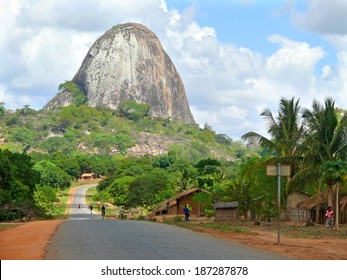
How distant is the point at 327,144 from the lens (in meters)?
38.7

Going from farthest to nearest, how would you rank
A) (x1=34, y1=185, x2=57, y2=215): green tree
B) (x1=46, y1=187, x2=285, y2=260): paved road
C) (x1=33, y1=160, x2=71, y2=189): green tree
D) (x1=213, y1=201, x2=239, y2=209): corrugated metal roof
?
1. (x1=33, y1=160, x2=71, y2=189): green tree
2. (x1=34, y1=185, x2=57, y2=215): green tree
3. (x1=213, y1=201, x2=239, y2=209): corrugated metal roof
4. (x1=46, y1=187, x2=285, y2=260): paved road

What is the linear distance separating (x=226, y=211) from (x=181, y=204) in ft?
88.0

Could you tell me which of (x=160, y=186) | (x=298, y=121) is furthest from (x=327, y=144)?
(x=160, y=186)

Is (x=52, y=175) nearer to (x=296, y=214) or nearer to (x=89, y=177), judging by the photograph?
(x=89, y=177)

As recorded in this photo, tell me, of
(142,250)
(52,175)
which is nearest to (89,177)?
(52,175)

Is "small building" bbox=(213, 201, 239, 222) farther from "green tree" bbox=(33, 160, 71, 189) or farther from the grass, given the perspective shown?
"green tree" bbox=(33, 160, 71, 189)

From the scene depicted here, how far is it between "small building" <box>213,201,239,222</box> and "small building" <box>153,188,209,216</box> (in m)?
22.9

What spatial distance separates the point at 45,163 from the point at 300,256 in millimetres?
125347

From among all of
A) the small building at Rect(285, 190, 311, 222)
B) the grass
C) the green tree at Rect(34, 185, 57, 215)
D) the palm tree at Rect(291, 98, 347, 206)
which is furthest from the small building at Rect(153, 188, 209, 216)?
the grass

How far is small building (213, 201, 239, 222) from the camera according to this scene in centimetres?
5060

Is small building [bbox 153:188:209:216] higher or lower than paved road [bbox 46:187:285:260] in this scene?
higher

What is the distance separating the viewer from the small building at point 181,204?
76.4m

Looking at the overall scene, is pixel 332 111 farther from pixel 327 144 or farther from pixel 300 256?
pixel 300 256
